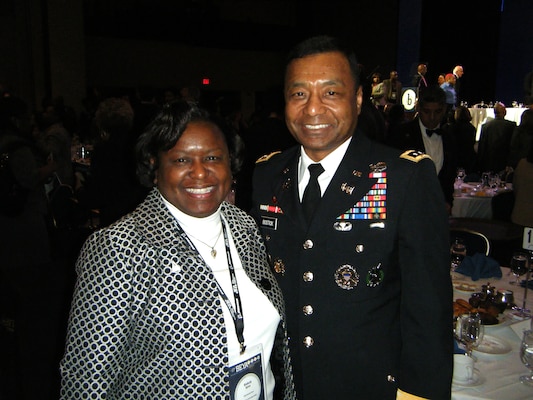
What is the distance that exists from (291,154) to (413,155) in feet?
1.77

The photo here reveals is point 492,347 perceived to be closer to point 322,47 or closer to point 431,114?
point 322,47

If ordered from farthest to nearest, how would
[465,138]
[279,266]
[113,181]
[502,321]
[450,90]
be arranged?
[450,90], [465,138], [113,181], [502,321], [279,266]

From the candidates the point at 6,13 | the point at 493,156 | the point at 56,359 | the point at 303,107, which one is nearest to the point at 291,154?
the point at 303,107

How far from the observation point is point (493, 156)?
9.49 m

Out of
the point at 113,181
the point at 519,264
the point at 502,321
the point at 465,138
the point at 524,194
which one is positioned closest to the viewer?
the point at 502,321

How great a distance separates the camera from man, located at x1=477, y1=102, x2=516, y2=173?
934cm

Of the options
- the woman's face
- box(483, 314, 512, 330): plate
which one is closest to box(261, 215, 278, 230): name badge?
the woman's face

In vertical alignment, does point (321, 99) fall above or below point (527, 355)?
above

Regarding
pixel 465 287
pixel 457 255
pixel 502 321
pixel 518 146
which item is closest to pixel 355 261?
pixel 502 321

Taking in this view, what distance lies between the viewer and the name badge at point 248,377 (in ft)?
5.00

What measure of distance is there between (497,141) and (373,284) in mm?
8910

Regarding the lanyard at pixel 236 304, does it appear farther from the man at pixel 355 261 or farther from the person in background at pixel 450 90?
the person in background at pixel 450 90

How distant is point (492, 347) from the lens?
6.95 ft

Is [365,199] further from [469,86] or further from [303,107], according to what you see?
[469,86]
